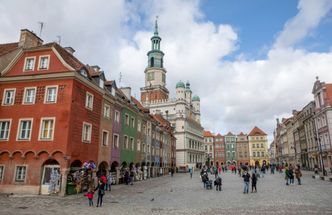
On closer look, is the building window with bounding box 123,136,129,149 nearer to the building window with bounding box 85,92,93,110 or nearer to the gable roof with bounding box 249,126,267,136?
the building window with bounding box 85,92,93,110

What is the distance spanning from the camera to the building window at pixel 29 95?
82.0 feet

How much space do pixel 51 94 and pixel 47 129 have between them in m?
3.41

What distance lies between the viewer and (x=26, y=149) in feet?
77.2

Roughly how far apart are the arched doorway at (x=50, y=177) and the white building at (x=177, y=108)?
204 ft

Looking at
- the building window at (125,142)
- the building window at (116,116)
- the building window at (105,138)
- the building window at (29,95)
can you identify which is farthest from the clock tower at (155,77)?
the building window at (29,95)

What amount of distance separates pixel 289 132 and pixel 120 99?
6543 centimetres

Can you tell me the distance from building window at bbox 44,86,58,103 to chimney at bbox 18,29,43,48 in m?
7.57

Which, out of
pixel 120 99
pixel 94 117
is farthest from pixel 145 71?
pixel 94 117

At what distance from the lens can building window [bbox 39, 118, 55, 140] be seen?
77.3 ft

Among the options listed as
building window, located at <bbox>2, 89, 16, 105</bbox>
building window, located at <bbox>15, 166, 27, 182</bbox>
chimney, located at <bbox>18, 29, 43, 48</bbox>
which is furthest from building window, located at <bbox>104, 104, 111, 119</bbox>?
chimney, located at <bbox>18, 29, 43, 48</bbox>

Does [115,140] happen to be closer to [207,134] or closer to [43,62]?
[43,62]

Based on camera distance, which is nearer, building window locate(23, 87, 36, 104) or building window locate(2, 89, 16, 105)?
building window locate(23, 87, 36, 104)

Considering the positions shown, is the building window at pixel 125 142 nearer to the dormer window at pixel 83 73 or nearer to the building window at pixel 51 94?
the dormer window at pixel 83 73

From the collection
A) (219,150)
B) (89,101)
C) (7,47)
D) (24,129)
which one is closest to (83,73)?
→ (89,101)
